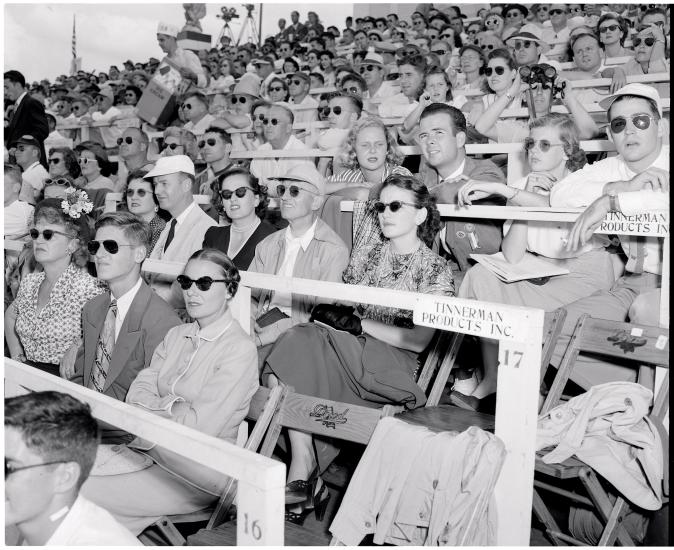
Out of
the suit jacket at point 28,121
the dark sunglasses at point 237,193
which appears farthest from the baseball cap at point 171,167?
the suit jacket at point 28,121

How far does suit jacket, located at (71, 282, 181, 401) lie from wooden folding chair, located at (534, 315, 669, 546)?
1660 millimetres

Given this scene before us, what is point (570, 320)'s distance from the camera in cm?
307

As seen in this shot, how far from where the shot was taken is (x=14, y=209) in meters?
5.84

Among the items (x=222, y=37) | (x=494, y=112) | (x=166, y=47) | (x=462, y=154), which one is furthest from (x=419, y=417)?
(x=222, y=37)

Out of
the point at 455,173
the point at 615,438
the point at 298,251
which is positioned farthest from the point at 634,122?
the point at 298,251

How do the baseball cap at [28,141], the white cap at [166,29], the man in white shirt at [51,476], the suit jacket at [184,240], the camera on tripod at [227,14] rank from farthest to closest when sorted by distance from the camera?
1. the camera on tripod at [227,14]
2. the white cap at [166,29]
3. the baseball cap at [28,141]
4. the suit jacket at [184,240]
5. the man in white shirt at [51,476]

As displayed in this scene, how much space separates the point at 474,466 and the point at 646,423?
0.90 metres

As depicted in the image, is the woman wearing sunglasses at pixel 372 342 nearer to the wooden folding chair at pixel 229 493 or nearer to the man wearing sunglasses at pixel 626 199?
the wooden folding chair at pixel 229 493

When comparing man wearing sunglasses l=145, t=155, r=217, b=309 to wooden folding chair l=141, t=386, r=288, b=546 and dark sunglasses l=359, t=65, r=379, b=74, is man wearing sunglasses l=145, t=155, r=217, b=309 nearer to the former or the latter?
wooden folding chair l=141, t=386, r=288, b=546

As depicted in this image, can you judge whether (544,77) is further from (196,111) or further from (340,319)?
(196,111)

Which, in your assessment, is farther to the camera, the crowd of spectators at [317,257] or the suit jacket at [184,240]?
the suit jacket at [184,240]

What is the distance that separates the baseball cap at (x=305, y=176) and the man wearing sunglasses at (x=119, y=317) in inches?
32.6

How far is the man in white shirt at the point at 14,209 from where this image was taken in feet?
18.2

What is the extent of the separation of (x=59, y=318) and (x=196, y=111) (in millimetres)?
4615
